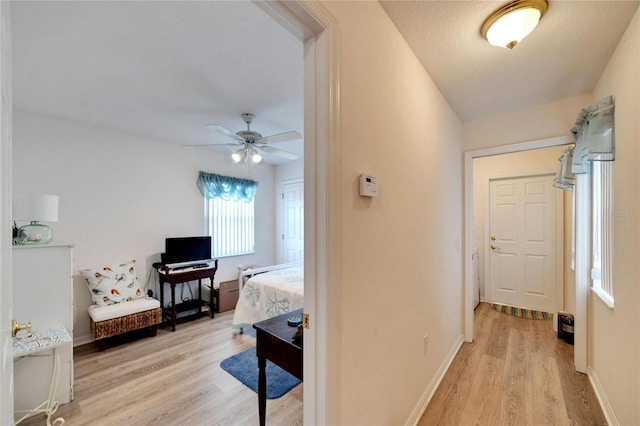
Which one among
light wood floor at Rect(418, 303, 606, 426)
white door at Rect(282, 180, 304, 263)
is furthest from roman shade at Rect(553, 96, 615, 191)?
white door at Rect(282, 180, 304, 263)

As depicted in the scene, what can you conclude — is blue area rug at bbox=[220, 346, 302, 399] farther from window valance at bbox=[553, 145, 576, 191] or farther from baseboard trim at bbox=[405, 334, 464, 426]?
window valance at bbox=[553, 145, 576, 191]

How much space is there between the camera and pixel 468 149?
117 inches

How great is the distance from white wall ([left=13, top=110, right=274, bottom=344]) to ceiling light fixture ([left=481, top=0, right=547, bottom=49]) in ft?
12.5

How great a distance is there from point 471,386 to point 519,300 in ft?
8.18

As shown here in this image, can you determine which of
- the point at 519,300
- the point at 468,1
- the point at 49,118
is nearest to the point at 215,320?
the point at 49,118

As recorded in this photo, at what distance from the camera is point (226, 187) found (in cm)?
439

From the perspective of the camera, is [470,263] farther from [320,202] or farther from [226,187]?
[226,187]

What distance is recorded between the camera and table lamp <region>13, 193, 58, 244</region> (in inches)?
78.0

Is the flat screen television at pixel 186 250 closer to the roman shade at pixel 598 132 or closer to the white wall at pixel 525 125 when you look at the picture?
the white wall at pixel 525 125

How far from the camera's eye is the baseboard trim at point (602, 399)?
1714 millimetres

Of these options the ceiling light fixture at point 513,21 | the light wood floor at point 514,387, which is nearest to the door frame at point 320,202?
the ceiling light fixture at point 513,21

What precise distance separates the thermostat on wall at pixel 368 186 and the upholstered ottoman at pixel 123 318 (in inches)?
121

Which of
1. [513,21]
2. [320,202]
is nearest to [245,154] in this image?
[320,202]

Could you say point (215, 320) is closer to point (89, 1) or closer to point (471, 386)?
point (471, 386)
